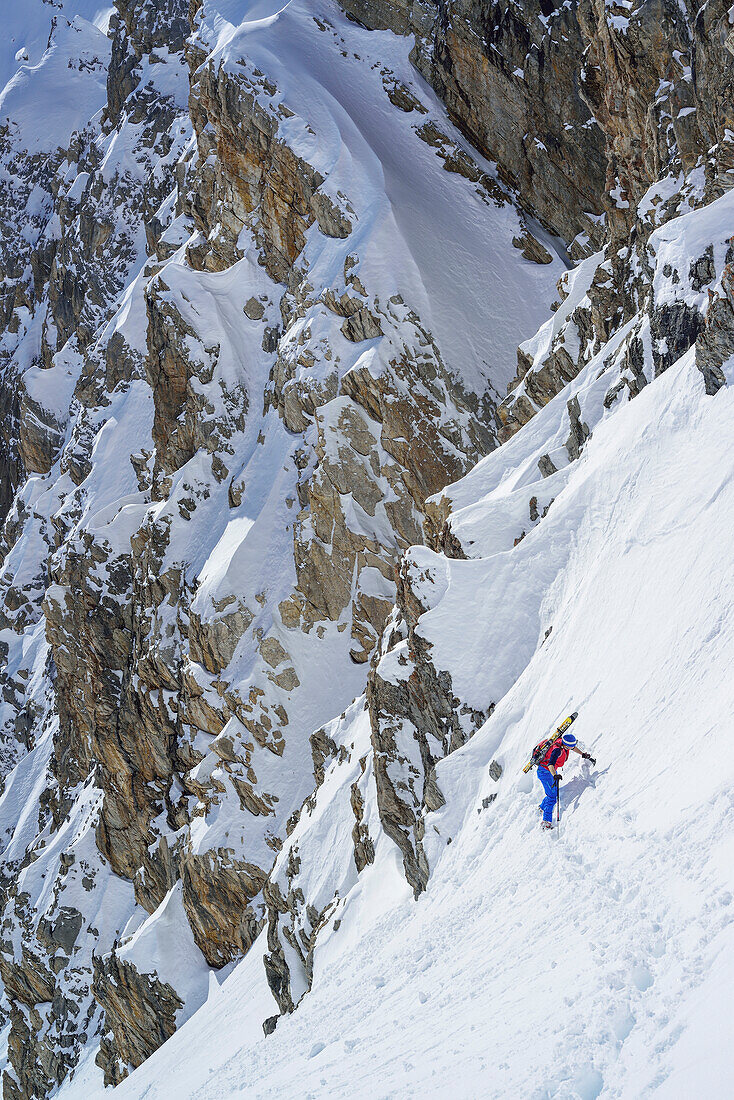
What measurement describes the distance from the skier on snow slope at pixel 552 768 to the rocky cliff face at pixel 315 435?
23.7 ft

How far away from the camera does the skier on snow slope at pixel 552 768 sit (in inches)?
476

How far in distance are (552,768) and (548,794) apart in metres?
0.33

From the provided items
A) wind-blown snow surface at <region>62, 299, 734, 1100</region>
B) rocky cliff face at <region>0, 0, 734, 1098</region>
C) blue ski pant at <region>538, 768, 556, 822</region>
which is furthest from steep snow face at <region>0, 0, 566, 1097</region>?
blue ski pant at <region>538, 768, 556, 822</region>

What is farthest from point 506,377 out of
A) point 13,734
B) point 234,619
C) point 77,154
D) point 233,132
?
point 77,154

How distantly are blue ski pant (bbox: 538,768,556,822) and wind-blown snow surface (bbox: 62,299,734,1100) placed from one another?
0.98 feet

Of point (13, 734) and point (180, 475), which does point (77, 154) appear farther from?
point (180, 475)

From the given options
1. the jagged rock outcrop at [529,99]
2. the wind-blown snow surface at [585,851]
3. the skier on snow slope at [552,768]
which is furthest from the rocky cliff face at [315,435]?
the skier on snow slope at [552,768]

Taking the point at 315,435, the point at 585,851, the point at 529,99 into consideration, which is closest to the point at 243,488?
the point at 315,435

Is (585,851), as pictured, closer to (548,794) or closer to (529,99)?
(548,794)

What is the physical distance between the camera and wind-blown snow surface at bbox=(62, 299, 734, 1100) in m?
8.23

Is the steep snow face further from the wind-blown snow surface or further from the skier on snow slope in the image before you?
the skier on snow slope

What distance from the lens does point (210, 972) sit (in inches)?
1512

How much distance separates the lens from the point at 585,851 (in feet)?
35.8

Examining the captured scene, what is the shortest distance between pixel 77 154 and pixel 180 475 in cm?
5987
